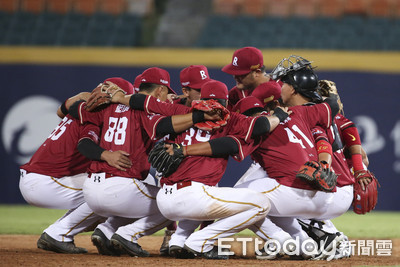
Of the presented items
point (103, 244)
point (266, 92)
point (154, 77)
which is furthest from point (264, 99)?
point (103, 244)

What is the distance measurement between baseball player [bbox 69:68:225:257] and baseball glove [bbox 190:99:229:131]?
101 millimetres

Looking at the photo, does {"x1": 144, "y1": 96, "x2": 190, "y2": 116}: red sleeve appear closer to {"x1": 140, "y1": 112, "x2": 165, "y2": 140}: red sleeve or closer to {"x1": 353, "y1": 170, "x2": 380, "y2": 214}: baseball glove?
{"x1": 140, "y1": 112, "x2": 165, "y2": 140}: red sleeve

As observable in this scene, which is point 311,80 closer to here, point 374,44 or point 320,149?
point 320,149

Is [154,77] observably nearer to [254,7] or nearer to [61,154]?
[61,154]

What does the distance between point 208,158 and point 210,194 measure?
0.99 feet

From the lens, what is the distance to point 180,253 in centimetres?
453

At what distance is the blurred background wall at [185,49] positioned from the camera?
9820mm

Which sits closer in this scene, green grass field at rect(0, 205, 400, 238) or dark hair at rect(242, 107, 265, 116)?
dark hair at rect(242, 107, 265, 116)

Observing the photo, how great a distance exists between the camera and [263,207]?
439 cm

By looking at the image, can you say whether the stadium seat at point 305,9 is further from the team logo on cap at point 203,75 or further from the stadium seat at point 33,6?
the team logo on cap at point 203,75

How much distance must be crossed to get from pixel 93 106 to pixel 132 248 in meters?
1.22

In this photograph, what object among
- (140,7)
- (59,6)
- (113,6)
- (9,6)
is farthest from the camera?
(140,7)

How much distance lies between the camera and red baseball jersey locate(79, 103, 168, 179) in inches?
185

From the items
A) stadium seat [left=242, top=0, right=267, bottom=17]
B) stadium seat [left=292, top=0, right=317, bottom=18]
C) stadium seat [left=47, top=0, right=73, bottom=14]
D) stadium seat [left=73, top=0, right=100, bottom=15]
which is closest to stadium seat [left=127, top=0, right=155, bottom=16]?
stadium seat [left=73, top=0, right=100, bottom=15]
